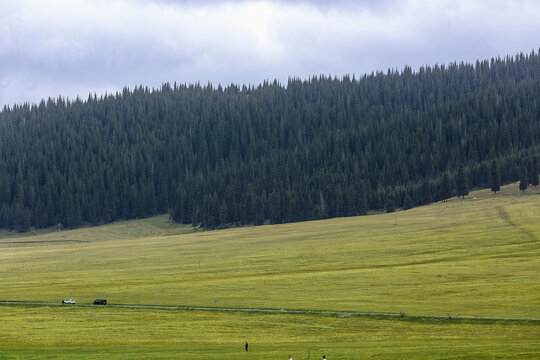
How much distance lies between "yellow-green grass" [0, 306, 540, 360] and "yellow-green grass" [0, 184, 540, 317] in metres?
6.47

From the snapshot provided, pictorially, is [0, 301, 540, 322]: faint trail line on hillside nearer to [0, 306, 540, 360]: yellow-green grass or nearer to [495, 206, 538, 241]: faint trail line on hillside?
[0, 306, 540, 360]: yellow-green grass

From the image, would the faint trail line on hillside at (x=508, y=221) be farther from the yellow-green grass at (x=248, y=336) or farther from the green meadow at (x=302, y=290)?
the yellow-green grass at (x=248, y=336)

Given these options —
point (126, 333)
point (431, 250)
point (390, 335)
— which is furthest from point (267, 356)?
point (431, 250)

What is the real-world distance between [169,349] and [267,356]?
31.4 feet

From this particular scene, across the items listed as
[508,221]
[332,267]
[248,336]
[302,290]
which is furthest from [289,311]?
[508,221]

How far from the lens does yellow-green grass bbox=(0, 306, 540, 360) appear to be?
55.5 m

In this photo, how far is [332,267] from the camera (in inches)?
4311

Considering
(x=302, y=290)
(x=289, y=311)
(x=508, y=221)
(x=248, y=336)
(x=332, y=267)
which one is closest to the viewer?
(x=248, y=336)

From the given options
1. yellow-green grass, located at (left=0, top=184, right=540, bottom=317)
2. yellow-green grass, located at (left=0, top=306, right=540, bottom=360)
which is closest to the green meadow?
yellow-green grass, located at (left=0, top=306, right=540, bottom=360)

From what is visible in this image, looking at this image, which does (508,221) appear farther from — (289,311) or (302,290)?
(289,311)

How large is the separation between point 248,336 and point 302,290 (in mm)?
25513

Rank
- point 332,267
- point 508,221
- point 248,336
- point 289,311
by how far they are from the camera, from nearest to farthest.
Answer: point 248,336 → point 289,311 → point 332,267 → point 508,221

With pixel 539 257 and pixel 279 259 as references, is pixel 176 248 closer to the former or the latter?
pixel 279 259

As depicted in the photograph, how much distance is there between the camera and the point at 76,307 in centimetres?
8656
